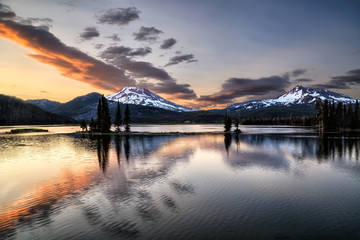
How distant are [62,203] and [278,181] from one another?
71.8 feet

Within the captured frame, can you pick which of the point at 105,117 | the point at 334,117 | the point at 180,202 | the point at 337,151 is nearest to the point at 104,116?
the point at 105,117

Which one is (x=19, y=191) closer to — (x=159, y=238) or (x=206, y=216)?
(x=159, y=238)

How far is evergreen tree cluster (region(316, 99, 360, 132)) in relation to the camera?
124688mm

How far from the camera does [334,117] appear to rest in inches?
5561

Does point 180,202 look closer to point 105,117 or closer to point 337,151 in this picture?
point 337,151

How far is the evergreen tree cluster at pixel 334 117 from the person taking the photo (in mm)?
124688

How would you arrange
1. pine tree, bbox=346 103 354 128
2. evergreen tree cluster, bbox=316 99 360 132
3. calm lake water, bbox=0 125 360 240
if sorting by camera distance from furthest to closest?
pine tree, bbox=346 103 354 128, evergreen tree cluster, bbox=316 99 360 132, calm lake water, bbox=0 125 360 240

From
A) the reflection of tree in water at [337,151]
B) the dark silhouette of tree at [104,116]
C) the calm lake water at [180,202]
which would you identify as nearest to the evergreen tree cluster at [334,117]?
the reflection of tree in water at [337,151]

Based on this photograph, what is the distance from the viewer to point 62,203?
58.9 feet

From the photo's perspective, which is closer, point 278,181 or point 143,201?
point 143,201

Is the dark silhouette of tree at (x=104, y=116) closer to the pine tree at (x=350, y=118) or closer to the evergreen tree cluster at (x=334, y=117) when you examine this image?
the evergreen tree cluster at (x=334, y=117)

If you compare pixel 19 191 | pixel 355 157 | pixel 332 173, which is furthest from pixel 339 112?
pixel 19 191

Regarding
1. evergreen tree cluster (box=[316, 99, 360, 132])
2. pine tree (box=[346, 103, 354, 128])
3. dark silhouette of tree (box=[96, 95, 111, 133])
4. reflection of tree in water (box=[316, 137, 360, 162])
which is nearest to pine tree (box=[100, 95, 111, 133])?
dark silhouette of tree (box=[96, 95, 111, 133])

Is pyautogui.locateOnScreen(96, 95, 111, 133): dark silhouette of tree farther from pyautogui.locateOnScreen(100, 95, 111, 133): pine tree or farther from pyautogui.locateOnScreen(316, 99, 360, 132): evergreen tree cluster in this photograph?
pyautogui.locateOnScreen(316, 99, 360, 132): evergreen tree cluster
